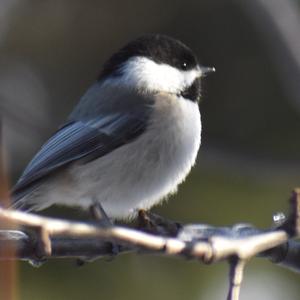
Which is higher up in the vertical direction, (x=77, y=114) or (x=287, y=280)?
(x=77, y=114)

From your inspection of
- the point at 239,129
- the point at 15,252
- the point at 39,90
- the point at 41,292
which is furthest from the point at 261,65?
the point at 15,252

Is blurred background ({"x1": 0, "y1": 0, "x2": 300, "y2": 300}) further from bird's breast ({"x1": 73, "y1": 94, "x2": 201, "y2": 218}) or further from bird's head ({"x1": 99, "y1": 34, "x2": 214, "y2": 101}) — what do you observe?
bird's breast ({"x1": 73, "y1": 94, "x2": 201, "y2": 218})

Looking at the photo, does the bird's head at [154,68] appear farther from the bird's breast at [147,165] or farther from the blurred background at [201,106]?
the blurred background at [201,106]

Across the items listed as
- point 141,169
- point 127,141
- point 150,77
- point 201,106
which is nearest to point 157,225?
point 141,169

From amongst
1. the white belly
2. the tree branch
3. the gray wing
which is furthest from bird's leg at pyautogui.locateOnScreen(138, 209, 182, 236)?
the gray wing

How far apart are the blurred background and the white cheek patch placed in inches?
22.0

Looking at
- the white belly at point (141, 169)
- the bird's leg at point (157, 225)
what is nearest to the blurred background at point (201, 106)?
the white belly at point (141, 169)

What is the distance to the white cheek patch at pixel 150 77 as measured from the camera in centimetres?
240

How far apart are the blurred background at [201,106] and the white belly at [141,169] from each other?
70 cm

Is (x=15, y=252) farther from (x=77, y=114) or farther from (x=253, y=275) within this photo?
(x=253, y=275)

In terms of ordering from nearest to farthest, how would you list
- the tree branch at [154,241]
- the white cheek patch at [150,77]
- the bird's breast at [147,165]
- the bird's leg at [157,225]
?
the tree branch at [154,241] < the bird's leg at [157,225] < the bird's breast at [147,165] < the white cheek patch at [150,77]

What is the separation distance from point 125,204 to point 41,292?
0.81 m

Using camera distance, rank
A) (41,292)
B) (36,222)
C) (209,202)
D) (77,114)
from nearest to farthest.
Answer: (36,222) < (77,114) < (41,292) < (209,202)

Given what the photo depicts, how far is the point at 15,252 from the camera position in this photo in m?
1.58
